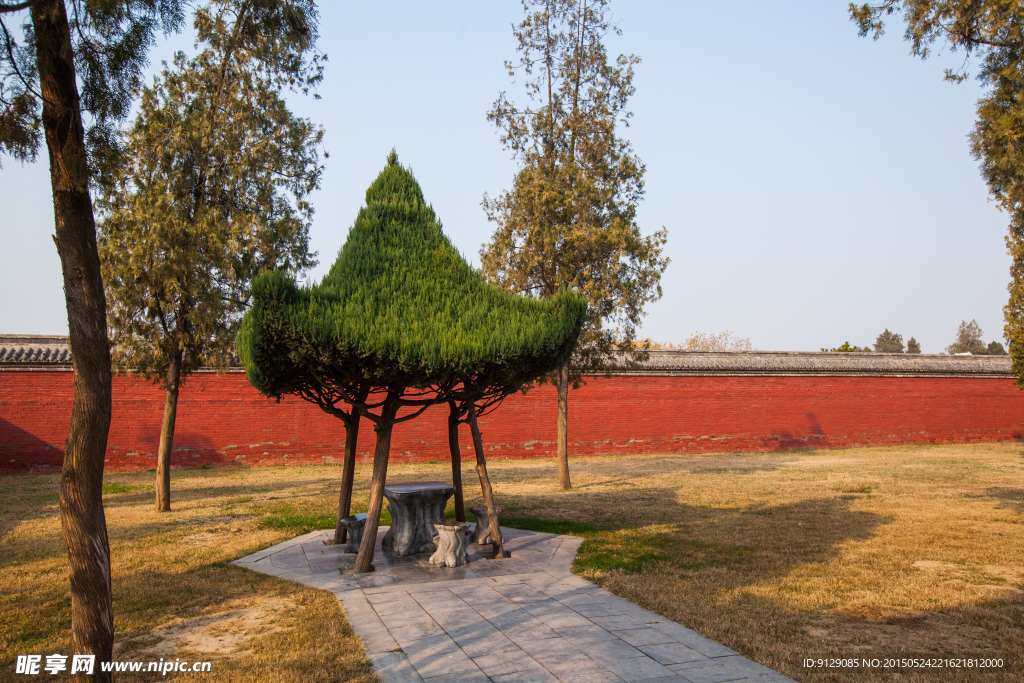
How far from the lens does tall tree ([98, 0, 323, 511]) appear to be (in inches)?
353

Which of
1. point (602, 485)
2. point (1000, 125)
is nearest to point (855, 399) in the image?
point (602, 485)

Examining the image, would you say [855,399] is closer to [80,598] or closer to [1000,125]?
[1000,125]

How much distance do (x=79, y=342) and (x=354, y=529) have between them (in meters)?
4.30

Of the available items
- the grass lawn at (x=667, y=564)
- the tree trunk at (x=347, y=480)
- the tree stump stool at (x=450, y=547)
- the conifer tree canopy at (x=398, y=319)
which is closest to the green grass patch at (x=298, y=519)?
the grass lawn at (x=667, y=564)

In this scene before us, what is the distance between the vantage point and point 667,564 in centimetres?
658

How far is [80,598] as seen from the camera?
3141 mm

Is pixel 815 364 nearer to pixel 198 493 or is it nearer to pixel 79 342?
pixel 198 493

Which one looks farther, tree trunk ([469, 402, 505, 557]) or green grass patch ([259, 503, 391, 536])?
green grass patch ([259, 503, 391, 536])

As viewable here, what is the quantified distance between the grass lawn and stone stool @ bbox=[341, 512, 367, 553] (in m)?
1.07

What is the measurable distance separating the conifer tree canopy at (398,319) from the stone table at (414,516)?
1220 mm

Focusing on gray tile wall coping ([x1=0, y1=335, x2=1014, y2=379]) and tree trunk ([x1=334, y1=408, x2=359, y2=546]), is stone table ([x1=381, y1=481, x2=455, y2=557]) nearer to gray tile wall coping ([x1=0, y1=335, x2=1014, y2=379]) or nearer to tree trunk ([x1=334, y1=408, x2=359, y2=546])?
tree trunk ([x1=334, y1=408, x2=359, y2=546])

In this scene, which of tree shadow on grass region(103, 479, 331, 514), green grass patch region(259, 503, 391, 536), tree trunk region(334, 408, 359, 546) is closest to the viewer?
tree trunk region(334, 408, 359, 546)

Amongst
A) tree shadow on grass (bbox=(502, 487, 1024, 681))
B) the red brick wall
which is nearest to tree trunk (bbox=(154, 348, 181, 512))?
tree shadow on grass (bbox=(502, 487, 1024, 681))

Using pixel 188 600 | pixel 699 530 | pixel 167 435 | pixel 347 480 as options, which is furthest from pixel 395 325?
pixel 167 435
